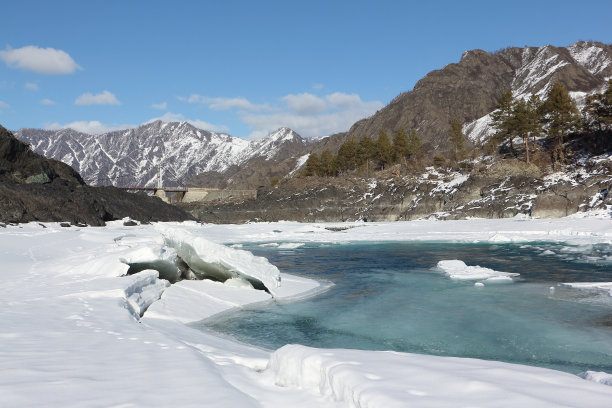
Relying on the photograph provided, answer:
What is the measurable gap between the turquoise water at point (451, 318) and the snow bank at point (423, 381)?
11.7ft

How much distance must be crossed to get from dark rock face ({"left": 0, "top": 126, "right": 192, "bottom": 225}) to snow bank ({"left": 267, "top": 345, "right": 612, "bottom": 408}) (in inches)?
1438

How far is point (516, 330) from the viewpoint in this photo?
973 centimetres

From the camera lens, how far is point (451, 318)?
10.9m

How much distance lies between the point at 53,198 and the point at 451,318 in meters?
39.7

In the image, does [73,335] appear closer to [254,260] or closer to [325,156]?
[254,260]

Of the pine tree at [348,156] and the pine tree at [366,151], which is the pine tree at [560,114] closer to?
the pine tree at [366,151]

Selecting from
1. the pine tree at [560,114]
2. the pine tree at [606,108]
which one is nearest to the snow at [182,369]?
the pine tree at [606,108]

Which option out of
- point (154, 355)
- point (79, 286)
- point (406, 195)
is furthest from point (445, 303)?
point (406, 195)

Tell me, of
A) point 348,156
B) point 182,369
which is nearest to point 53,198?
point 182,369

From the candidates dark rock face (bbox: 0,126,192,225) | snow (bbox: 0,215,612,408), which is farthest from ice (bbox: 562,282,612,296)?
dark rock face (bbox: 0,126,192,225)

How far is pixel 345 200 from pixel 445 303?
6311 centimetres

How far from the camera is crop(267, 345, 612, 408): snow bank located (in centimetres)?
364

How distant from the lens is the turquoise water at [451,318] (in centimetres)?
845

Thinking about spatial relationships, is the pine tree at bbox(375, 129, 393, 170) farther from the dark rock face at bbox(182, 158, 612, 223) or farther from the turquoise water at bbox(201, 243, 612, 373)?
the turquoise water at bbox(201, 243, 612, 373)
